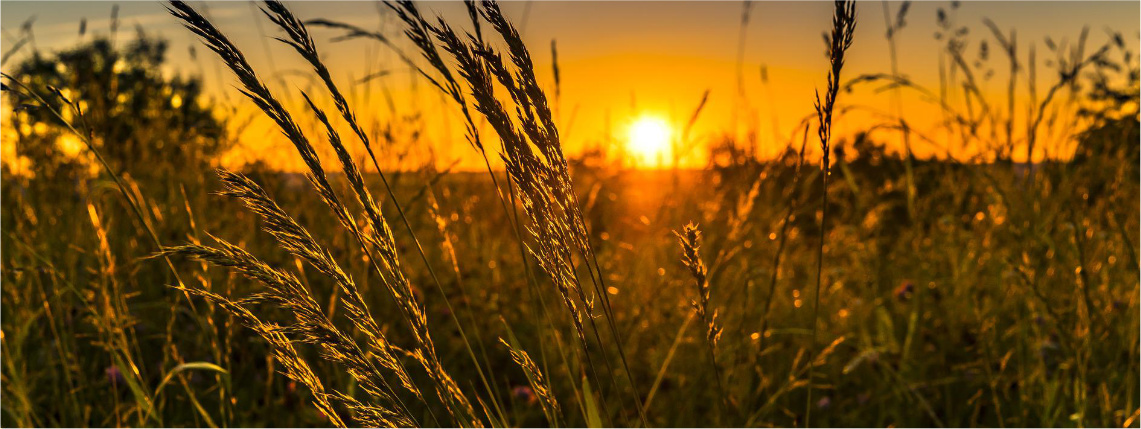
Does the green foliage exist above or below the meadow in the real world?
above

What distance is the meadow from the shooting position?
32.1 inches

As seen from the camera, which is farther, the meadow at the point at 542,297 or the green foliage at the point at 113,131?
the green foliage at the point at 113,131

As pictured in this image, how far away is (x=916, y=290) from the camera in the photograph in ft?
8.34

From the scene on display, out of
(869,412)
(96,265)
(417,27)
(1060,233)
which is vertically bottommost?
(869,412)

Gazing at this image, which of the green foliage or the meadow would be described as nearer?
the meadow

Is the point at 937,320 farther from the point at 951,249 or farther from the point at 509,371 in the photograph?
the point at 509,371

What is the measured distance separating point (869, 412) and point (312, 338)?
1851 mm

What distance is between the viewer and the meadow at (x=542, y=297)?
82 centimetres

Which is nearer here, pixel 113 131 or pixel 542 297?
pixel 542 297

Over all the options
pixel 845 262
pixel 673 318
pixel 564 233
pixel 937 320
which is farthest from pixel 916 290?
pixel 564 233

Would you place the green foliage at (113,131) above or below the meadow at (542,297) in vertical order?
above

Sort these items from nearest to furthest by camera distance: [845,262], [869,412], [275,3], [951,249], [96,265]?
[275,3]
[869,412]
[96,265]
[951,249]
[845,262]

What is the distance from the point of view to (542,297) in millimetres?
1258

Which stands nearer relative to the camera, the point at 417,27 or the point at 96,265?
Answer: the point at 417,27
